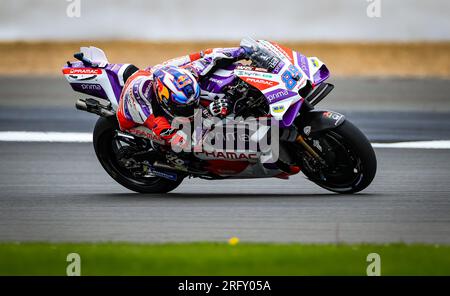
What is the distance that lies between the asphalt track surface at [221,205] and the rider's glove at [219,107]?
2.54 ft

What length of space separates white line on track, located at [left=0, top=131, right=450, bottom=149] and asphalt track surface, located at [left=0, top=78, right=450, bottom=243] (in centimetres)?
27

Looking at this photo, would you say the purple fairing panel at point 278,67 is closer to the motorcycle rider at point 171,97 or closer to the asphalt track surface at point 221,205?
the motorcycle rider at point 171,97

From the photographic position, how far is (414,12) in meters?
17.5

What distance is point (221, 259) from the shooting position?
273 inches

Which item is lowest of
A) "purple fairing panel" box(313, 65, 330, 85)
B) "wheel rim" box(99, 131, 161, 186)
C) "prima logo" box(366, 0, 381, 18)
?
"wheel rim" box(99, 131, 161, 186)

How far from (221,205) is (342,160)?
42.6 inches

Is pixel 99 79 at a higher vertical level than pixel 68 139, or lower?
higher

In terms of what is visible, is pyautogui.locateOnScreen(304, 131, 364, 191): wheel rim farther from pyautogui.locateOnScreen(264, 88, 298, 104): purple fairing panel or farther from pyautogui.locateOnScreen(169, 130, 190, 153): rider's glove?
pyautogui.locateOnScreen(169, 130, 190, 153): rider's glove

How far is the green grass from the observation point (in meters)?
6.68

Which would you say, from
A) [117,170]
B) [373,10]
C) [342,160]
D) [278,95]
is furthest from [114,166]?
[373,10]

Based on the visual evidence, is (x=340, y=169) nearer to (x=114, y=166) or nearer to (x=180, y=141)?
(x=180, y=141)

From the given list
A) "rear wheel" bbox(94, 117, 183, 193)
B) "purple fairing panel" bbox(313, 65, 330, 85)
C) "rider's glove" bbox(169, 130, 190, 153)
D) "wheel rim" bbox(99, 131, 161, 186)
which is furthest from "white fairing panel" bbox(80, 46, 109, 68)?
"purple fairing panel" bbox(313, 65, 330, 85)
